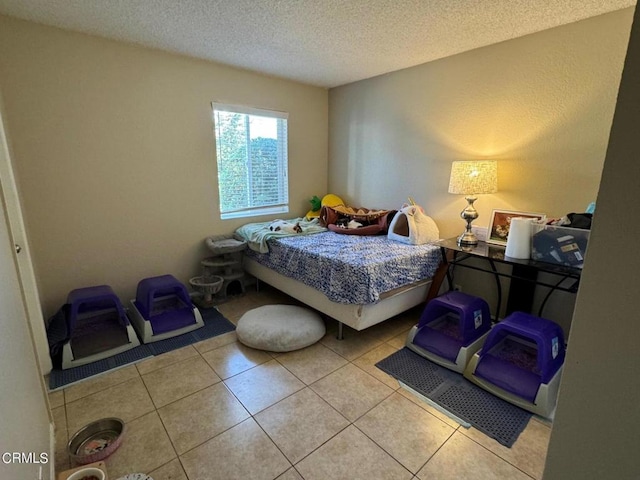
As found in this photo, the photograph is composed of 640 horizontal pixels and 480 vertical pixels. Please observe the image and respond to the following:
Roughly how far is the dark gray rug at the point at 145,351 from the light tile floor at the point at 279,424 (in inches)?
3.6

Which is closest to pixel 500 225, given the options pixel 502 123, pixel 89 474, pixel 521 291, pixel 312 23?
pixel 521 291

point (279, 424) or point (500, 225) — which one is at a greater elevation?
point (500, 225)

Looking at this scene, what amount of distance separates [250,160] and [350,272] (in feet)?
6.37

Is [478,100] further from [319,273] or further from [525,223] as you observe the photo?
[319,273]

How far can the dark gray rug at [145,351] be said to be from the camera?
1.98m

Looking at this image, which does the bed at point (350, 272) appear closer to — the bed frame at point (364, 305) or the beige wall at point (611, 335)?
the bed frame at point (364, 305)

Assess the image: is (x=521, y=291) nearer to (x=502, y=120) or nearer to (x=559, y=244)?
(x=559, y=244)

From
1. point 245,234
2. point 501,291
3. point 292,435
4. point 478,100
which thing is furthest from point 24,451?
point 478,100

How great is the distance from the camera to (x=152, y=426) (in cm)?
161

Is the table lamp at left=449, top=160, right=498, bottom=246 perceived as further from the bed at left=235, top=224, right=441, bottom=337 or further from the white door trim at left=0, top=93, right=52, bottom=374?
the white door trim at left=0, top=93, right=52, bottom=374

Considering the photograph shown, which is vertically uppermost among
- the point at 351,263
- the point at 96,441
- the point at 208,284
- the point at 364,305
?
the point at 351,263

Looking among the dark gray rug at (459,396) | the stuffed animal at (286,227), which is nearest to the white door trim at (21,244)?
the stuffed animal at (286,227)

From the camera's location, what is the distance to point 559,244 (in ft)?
6.44

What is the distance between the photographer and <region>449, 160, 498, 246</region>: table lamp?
240 cm
